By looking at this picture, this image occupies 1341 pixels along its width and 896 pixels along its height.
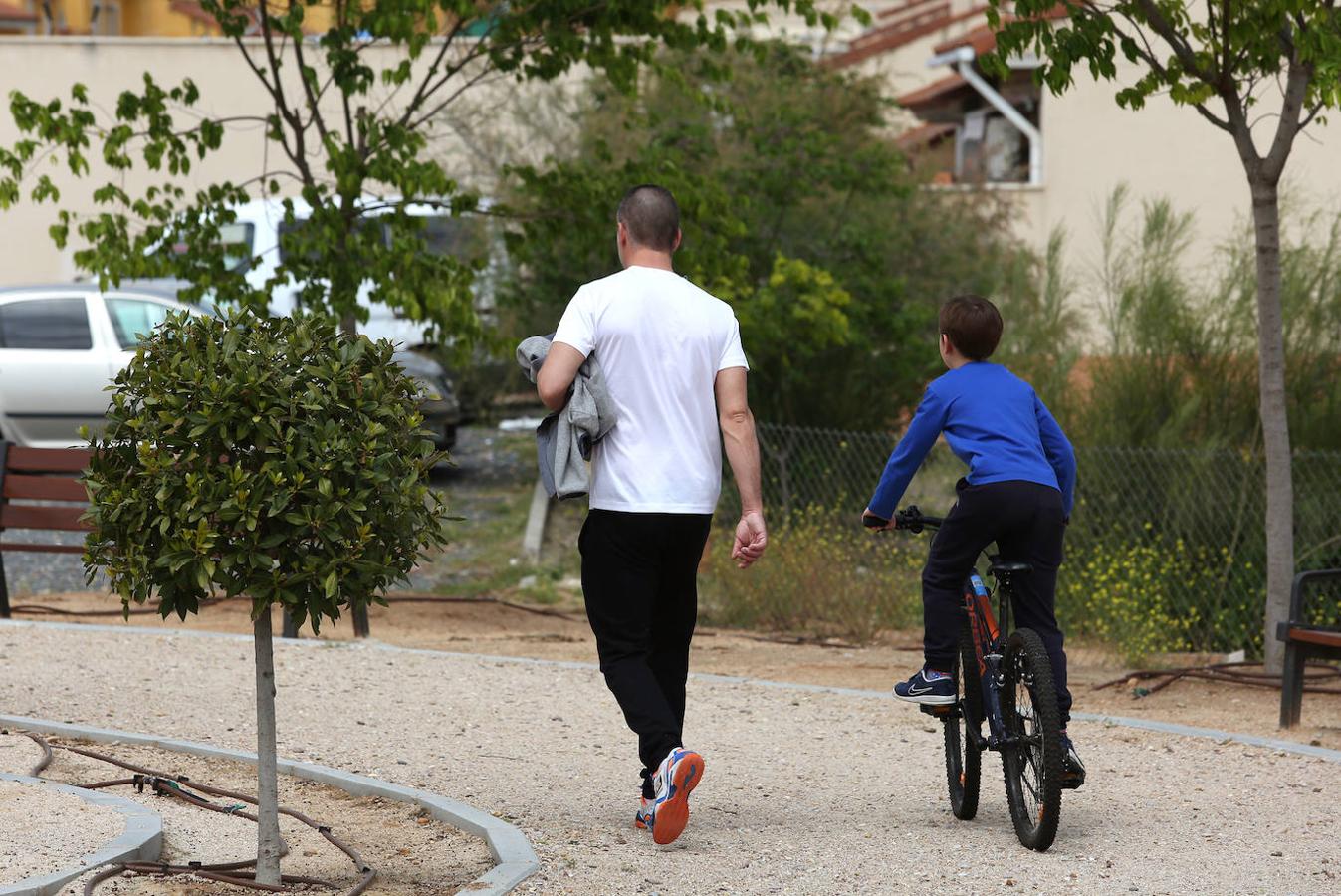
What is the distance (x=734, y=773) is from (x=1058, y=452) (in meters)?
1.75

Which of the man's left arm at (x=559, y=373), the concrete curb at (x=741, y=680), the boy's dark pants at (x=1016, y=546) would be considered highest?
the man's left arm at (x=559, y=373)

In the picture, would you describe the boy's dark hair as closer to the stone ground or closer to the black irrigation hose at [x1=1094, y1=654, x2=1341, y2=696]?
the stone ground

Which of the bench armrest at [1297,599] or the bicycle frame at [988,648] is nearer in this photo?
the bicycle frame at [988,648]

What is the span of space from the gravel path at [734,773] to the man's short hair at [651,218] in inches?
69.7

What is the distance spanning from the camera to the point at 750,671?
30.7 ft

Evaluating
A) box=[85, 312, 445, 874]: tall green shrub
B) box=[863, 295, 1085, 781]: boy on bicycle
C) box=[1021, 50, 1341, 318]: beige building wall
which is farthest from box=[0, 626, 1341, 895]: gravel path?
box=[1021, 50, 1341, 318]: beige building wall

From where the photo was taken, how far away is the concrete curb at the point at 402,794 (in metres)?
4.79

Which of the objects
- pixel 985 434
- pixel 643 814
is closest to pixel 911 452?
pixel 985 434

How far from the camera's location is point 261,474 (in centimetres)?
443

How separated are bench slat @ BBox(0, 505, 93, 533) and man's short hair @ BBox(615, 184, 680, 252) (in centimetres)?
566

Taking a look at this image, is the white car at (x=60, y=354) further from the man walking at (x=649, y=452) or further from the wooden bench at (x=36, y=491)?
the man walking at (x=649, y=452)

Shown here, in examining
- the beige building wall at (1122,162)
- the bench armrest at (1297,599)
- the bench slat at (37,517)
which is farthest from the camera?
the beige building wall at (1122,162)

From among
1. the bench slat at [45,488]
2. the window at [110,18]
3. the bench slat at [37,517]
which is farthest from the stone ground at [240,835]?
the window at [110,18]

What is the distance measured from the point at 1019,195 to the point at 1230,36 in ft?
57.0
